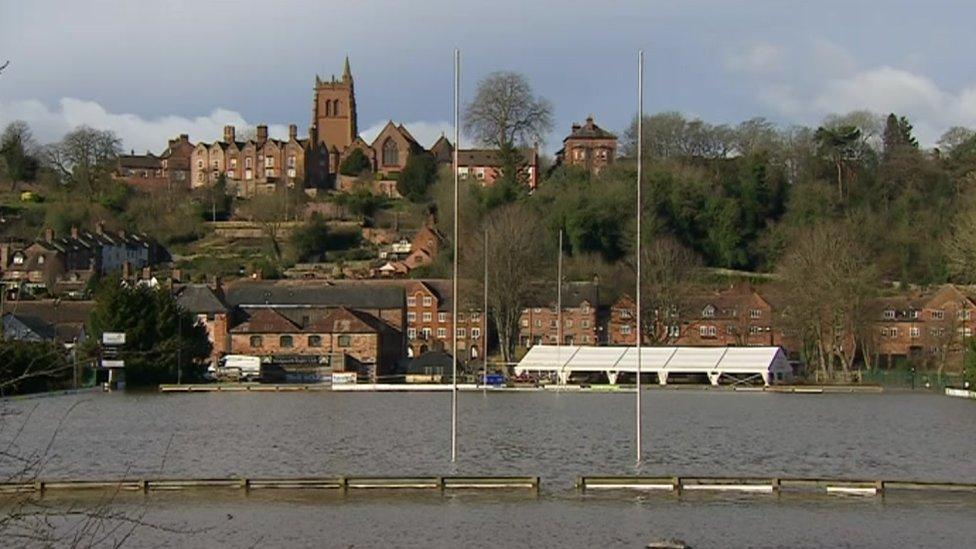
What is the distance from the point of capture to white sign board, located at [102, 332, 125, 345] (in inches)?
2741

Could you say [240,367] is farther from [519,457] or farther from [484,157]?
[519,457]

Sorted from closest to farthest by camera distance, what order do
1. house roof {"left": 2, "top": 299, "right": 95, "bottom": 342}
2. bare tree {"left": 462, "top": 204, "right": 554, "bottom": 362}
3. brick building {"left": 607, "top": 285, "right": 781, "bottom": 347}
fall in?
house roof {"left": 2, "top": 299, "right": 95, "bottom": 342}, bare tree {"left": 462, "top": 204, "right": 554, "bottom": 362}, brick building {"left": 607, "top": 285, "right": 781, "bottom": 347}

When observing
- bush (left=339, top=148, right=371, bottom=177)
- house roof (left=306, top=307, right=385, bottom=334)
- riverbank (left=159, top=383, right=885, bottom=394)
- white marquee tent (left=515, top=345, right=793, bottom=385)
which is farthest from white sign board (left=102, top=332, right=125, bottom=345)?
bush (left=339, top=148, right=371, bottom=177)

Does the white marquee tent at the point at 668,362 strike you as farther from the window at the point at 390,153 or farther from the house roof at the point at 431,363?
the window at the point at 390,153

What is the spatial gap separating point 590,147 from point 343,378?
4580 cm

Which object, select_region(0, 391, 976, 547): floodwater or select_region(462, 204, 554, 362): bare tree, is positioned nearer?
select_region(0, 391, 976, 547): floodwater

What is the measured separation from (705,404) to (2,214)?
7216 centimetres

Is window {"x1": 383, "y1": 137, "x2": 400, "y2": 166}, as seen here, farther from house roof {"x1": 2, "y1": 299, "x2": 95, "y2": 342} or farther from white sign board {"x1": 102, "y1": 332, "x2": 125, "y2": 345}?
white sign board {"x1": 102, "y1": 332, "x2": 125, "y2": 345}

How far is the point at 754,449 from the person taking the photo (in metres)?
42.7

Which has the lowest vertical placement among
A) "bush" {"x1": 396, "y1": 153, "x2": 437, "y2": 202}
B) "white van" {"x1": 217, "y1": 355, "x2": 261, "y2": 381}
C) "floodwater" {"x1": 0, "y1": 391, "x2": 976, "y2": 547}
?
"floodwater" {"x1": 0, "y1": 391, "x2": 976, "y2": 547}

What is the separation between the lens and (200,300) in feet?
283

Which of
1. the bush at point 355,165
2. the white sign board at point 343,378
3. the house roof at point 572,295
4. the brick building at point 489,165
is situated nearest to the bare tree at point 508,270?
the house roof at point 572,295

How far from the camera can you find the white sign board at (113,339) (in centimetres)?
6962

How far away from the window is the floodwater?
58011mm
